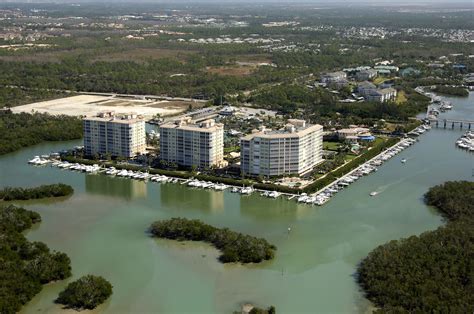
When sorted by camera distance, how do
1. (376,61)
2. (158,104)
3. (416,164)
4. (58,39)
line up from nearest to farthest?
(416,164), (158,104), (376,61), (58,39)

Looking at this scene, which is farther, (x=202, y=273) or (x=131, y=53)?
(x=131, y=53)

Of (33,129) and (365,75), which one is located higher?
(365,75)

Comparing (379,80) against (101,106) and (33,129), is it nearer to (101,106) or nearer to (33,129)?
(101,106)

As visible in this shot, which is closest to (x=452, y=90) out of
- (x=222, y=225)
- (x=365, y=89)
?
(x=365, y=89)

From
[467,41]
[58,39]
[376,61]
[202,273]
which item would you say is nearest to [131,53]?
[58,39]

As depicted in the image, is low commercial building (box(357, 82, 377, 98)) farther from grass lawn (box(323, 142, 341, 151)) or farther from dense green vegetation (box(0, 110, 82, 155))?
dense green vegetation (box(0, 110, 82, 155))

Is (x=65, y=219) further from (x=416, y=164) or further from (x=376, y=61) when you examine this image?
(x=376, y=61)

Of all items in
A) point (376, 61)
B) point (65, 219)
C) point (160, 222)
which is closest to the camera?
point (160, 222)
